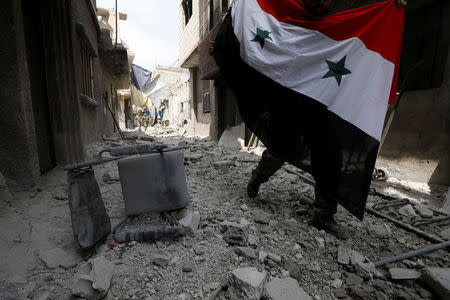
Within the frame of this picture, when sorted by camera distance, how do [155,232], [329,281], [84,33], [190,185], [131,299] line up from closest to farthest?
[131,299], [329,281], [155,232], [190,185], [84,33]

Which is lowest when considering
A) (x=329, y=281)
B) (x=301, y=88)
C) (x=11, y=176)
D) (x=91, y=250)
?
(x=329, y=281)

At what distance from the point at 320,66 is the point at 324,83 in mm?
171

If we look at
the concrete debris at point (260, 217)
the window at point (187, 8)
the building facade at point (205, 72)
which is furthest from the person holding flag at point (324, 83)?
the window at point (187, 8)

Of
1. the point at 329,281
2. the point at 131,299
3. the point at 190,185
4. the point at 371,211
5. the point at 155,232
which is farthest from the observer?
the point at 190,185

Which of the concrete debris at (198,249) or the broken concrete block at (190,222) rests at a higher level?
the broken concrete block at (190,222)

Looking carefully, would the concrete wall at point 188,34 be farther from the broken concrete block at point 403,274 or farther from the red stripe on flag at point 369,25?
the broken concrete block at point 403,274

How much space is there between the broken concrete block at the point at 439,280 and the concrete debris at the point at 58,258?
2.30 meters

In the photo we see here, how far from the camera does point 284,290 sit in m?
1.28

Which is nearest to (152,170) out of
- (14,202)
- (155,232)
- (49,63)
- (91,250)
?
(155,232)

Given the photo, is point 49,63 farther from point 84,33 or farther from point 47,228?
point 47,228

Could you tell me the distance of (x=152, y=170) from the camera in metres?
1.89

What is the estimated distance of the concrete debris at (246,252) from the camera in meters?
1.54

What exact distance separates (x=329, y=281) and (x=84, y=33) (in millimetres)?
5221

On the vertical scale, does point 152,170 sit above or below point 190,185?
above
